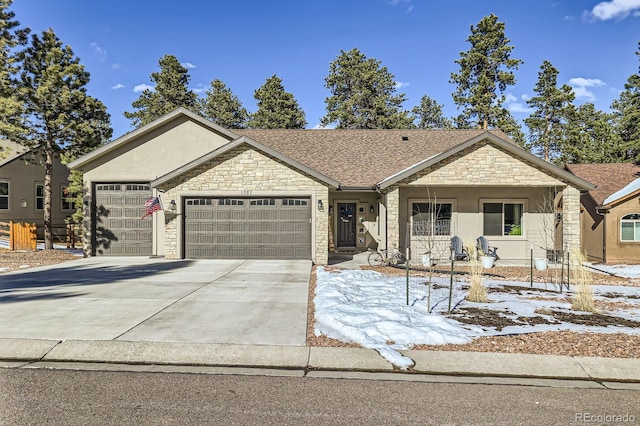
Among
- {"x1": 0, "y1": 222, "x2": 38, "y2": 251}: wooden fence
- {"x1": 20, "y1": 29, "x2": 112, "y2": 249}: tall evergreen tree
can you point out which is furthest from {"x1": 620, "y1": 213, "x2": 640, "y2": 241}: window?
{"x1": 0, "y1": 222, "x2": 38, "y2": 251}: wooden fence

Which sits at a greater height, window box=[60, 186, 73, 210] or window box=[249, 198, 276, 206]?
window box=[60, 186, 73, 210]

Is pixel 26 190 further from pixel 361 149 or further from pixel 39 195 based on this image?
pixel 361 149

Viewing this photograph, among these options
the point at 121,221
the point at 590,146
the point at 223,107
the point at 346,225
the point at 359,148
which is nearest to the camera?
the point at 121,221

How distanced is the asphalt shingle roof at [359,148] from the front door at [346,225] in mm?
1712

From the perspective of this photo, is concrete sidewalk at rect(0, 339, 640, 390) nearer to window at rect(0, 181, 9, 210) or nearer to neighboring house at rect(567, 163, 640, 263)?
neighboring house at rect(567, 163, 640, 263)

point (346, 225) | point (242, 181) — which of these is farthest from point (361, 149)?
point (242, 181)

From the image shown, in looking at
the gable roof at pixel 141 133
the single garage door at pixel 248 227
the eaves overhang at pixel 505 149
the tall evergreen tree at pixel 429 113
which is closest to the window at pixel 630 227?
the eaves overhang at pixel 505 149

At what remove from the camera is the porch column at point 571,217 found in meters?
14.3

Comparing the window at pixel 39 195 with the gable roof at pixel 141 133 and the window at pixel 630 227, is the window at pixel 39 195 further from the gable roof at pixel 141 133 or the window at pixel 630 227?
the window at pixel 630 227

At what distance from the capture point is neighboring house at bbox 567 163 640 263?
15.9 metres

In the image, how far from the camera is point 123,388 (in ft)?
14.2

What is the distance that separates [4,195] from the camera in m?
22.5

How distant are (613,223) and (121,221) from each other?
66.4 feet

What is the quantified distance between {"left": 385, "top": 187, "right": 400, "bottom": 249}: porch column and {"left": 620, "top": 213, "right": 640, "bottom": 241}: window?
31.4 feet
